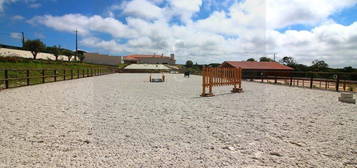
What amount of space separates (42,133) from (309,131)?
4815 mm

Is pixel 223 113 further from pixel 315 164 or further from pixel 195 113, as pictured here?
pixel 315 164

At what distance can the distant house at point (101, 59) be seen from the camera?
7389cm

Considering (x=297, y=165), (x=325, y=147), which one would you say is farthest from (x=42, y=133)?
(x=325, y=147)

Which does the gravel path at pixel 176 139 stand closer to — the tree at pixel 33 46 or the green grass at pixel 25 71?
the green grass at pixel 25 71

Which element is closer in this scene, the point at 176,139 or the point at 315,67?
the point at 176,139

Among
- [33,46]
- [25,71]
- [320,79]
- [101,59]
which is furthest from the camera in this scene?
[101,59]

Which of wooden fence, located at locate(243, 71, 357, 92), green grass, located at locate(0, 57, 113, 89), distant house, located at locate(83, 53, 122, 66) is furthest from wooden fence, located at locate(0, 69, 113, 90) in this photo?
distant house, located at locate(83, 53, 122, 66)

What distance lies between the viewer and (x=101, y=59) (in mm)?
76750

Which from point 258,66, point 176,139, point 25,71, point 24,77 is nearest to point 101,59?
point 258,66

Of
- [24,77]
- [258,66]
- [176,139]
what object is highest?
[258,66]

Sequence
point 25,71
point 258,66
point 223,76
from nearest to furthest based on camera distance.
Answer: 1. point 223,76
2. point 25,71
3. point 258,66

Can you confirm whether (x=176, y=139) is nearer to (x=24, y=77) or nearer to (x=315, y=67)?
(x=24, y=77)

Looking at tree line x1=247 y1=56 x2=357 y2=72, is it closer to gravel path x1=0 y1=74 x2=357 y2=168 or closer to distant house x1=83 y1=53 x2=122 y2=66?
gravel path x1=0 y1=74 x2=357 y2=168

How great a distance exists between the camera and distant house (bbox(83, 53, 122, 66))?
242 ft
